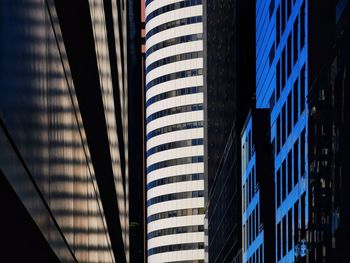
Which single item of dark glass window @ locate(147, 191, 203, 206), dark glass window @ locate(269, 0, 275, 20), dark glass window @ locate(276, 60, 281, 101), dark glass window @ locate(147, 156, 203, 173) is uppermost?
dark glass window @ locate(147, 156, 203, 173)

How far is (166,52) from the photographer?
19575 cm

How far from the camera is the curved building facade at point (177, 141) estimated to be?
18562 cm

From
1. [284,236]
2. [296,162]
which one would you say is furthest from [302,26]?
[284,236]

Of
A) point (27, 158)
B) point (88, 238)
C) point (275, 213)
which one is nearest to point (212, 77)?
point (275, 213)

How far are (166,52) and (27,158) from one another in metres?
186

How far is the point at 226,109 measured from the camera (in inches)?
5133

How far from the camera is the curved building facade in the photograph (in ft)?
609

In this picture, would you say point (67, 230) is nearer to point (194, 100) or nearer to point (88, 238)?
point (88, 238)

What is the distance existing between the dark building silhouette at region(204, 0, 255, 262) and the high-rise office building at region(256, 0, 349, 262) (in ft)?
85.0

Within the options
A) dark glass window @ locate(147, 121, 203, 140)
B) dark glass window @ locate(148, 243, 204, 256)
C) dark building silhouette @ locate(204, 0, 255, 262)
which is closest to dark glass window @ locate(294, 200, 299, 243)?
dark building silhouette @ locate(204, 0, 255, 262)

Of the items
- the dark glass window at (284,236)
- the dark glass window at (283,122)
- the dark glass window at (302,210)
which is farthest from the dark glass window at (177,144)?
the dark glass window at (302,210)

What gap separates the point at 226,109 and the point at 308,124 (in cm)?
6414

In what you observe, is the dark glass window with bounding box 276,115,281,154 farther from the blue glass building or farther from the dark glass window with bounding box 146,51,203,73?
the dark glass window with bounding box 146,51,203,73
